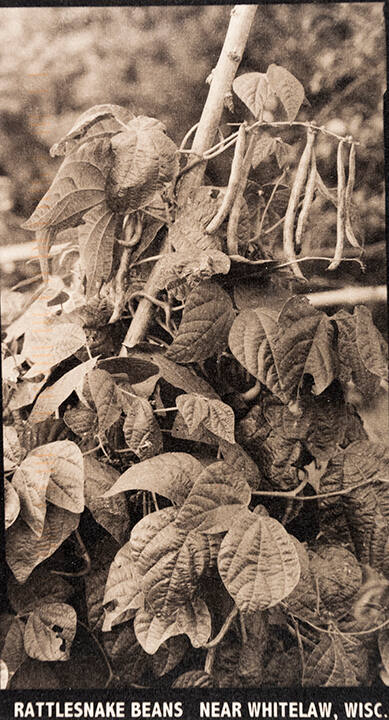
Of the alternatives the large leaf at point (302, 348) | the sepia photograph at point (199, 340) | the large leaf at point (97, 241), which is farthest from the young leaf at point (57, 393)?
the large leaf at point (302, 348)

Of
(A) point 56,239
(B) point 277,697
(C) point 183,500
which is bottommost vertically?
(B) point 277,697

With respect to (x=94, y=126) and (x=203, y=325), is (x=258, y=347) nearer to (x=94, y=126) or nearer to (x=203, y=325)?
(x=203, y=325)

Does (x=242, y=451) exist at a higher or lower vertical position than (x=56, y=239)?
lower

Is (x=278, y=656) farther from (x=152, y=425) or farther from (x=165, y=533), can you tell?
(x=152, y=425)

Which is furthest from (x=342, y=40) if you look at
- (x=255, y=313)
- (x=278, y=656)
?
(x=278, y=656)

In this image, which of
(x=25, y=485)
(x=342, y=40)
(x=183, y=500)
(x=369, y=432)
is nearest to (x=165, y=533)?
(x=183, y=500)

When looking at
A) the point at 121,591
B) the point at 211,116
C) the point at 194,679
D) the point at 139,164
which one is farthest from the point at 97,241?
the point at 194,679

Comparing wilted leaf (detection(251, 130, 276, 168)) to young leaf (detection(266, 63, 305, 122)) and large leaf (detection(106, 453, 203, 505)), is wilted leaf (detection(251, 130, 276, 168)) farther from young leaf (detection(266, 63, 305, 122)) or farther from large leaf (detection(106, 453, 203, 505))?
large leaf (detection(106, 453, 203, 505))

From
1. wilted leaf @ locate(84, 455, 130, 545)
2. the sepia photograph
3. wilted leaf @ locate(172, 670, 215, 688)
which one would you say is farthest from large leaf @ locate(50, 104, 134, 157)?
wilted leaf @ locate(172, 670, 215, 688)
